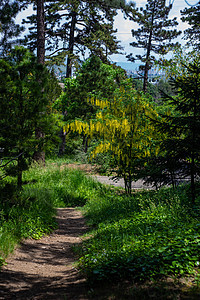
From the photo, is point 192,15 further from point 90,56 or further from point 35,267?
point 35,267

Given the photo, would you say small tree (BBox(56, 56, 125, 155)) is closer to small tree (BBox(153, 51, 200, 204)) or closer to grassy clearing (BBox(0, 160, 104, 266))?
grassy clearing (BBox(0, 160, 104, 266))

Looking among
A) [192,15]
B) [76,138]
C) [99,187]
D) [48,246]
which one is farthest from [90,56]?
[48,246]

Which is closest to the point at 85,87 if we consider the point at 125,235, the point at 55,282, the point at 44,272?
the point at 125,235

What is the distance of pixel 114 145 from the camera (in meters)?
9.29

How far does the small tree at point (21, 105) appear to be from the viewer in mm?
6203

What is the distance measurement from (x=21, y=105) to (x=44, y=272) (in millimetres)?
3610

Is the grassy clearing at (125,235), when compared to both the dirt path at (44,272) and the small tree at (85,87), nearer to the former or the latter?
the dirt path at (44,272)

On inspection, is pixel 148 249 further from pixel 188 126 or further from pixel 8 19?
pixel 8 19

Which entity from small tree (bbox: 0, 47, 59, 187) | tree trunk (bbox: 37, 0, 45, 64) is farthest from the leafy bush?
tree trunk (bbox: 37, 0, 45, 64)

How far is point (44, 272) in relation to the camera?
4.64 meters

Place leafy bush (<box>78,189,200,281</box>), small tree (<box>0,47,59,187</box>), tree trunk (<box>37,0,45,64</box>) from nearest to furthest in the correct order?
leafy bush (<box>78,189,200,281</box>) → small tree (<box>0,47,59,187</box>) → tree trunk (<box>37,0,45,64</box>)

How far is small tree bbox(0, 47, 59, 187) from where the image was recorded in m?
6.20

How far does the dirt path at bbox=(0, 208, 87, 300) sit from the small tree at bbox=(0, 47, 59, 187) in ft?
5.84

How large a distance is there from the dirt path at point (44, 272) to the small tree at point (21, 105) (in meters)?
1.78
